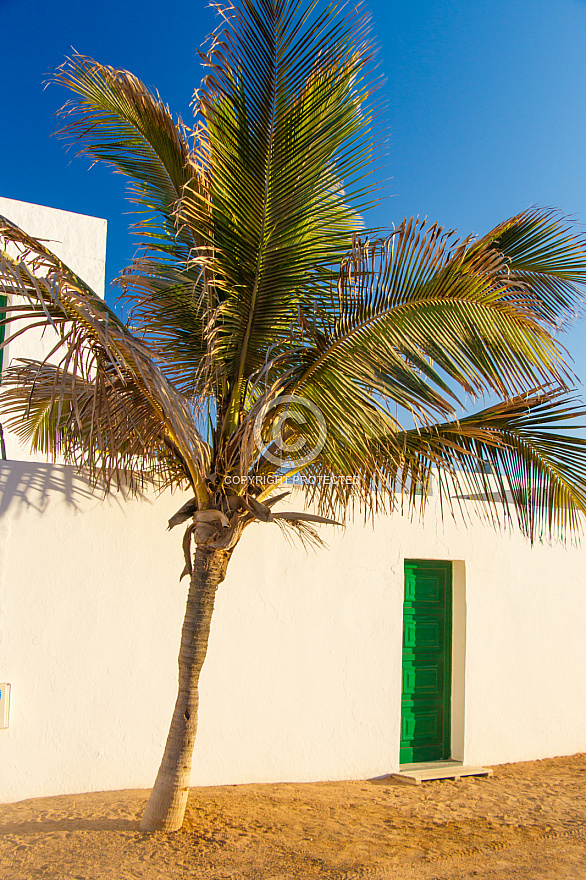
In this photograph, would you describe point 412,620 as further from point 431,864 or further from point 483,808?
point 431,864

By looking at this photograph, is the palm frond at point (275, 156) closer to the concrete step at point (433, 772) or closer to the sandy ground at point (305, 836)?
the sandy ground at point (305, 836)

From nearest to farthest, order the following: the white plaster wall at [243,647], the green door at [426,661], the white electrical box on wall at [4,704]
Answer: the white electrical box on wall at [4,704] → the white plaster wall at [243,647] → the green door at [426,661]

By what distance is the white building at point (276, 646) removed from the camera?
16.2 ft

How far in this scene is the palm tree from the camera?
156 inches

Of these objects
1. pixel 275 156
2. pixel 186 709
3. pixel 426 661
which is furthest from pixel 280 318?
pixel 426 661

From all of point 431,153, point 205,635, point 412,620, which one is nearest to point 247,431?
point 205,635

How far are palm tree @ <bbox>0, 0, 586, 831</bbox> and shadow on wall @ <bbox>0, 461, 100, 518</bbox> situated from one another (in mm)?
565

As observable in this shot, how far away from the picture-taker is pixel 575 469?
15.4 feet

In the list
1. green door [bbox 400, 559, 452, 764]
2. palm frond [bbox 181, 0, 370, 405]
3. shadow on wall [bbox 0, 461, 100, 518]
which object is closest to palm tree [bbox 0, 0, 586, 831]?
palm frond [bbox 181, 0, 370, 405]

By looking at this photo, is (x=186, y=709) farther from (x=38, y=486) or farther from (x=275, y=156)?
(x=275, y=156)

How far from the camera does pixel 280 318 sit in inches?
171

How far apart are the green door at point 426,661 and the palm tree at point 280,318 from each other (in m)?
2.57

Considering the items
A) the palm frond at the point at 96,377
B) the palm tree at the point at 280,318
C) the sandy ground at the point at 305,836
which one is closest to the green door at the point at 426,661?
the sandy ground at the point at 305,836

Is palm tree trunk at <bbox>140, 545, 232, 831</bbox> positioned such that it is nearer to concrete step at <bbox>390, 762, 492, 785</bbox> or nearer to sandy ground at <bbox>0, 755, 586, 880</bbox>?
sandy ground at <bbox>0, 755, 586, 880</bbox>
